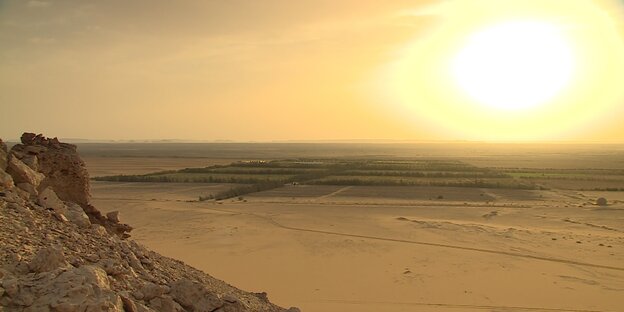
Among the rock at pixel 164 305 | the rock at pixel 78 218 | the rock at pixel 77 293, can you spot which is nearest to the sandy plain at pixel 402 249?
the rock at pixel 78 218

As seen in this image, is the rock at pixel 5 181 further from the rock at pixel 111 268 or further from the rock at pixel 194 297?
the rock at pixel 194 297

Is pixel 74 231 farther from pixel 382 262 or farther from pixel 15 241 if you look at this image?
pixel 382 262

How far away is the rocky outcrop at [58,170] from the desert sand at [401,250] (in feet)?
16.4

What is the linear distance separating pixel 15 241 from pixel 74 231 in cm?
116

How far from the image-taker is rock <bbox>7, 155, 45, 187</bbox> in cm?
711

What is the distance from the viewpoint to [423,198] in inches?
1389

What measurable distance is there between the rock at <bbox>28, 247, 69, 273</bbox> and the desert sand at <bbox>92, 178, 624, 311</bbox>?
23.3 feet

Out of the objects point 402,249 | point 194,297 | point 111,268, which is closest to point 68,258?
point 111,268

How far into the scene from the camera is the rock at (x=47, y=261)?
4.85 metres

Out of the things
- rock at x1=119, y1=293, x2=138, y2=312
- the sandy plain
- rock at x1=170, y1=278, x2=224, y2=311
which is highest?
rock at x1=119, y1=293, x2=138, y2=312

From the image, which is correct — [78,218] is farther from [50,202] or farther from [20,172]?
[20,172]

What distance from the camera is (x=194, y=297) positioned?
6.02m

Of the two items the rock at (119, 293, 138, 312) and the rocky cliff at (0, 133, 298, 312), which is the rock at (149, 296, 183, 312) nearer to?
the rocky cliff at (0, 133, 298, 312)

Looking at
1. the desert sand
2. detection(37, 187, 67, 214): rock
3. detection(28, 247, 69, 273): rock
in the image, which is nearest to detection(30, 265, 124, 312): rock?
detection(28, 247, 69, 273): rock
